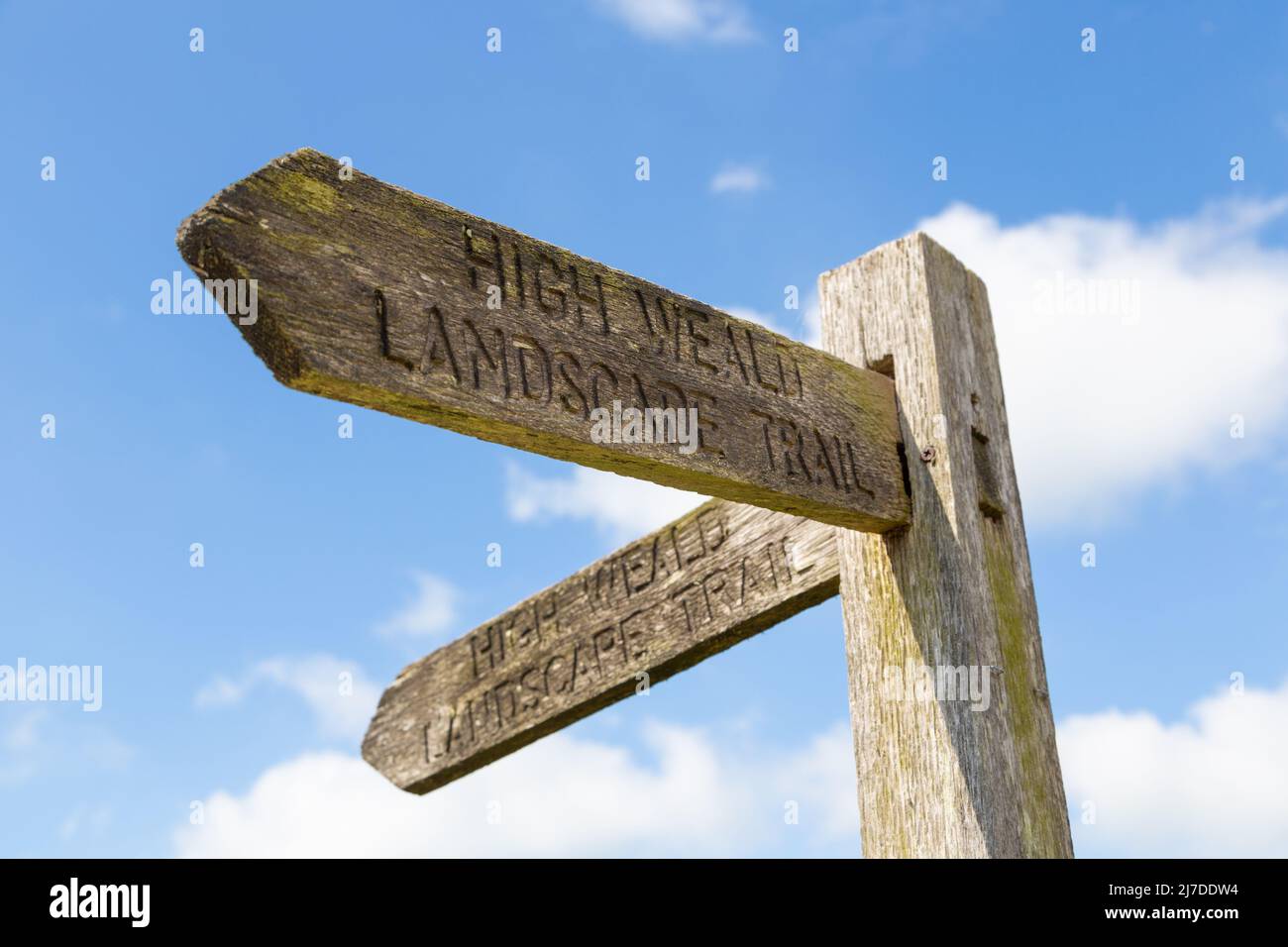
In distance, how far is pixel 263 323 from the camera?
1.77 meters

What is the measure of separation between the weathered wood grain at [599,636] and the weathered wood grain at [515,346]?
28 cm

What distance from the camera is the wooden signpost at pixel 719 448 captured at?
188cm

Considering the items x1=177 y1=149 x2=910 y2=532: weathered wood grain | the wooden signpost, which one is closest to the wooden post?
the wooden signpost

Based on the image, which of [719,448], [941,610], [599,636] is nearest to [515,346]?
[719,448]

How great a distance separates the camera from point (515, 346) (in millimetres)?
2062

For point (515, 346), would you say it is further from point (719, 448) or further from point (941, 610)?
point (941, 610)

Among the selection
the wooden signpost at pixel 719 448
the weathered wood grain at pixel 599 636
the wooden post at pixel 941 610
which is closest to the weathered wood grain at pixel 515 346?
the wooden signpost at pixel 719 448

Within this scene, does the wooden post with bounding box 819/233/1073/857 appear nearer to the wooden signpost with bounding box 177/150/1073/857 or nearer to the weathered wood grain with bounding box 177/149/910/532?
the wooden signpost with bounding box 177/150/1073/857

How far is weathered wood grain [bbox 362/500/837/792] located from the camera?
9.36ft

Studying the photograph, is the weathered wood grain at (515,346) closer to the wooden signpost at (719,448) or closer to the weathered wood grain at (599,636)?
the wooden signpost at (719,448)

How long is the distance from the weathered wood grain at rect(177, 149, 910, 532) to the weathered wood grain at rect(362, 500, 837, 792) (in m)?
0.28

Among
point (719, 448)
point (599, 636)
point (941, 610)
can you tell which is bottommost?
point (941, 610)

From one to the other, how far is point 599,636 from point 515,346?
1240 mm
